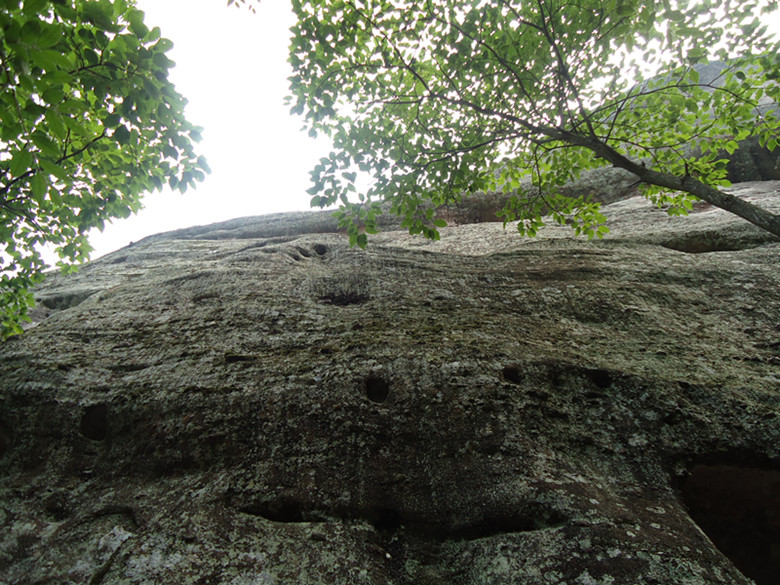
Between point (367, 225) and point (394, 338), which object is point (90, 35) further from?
point (394, 338)

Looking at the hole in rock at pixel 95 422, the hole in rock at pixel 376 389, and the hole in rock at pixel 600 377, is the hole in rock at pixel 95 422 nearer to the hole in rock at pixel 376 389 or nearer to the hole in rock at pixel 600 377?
the hole in rock at pixel 376 389

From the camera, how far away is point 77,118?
14.3 ft

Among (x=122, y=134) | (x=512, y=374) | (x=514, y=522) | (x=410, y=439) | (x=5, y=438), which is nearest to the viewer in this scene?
(x=514, y=522)

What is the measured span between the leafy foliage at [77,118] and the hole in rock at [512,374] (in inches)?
193

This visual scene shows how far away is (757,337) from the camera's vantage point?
5.42 m

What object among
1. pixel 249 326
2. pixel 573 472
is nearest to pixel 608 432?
pixel 573 472

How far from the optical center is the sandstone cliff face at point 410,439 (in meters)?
3.37

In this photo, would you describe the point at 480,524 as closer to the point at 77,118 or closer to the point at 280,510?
the point at 280,510

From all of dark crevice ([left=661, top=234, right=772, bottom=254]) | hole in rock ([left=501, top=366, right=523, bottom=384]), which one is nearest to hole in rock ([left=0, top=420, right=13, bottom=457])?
hole in rock ([left=501, top=366, right=523, bottom=384])

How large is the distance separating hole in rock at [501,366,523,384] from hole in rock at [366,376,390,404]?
60.2 inches

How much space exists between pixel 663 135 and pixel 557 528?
360 inches

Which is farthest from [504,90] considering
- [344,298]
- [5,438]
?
[5,438]

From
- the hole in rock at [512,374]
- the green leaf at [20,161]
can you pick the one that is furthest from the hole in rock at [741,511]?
the green leaf at [20,161]

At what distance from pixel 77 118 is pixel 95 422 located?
3796 millimetres
